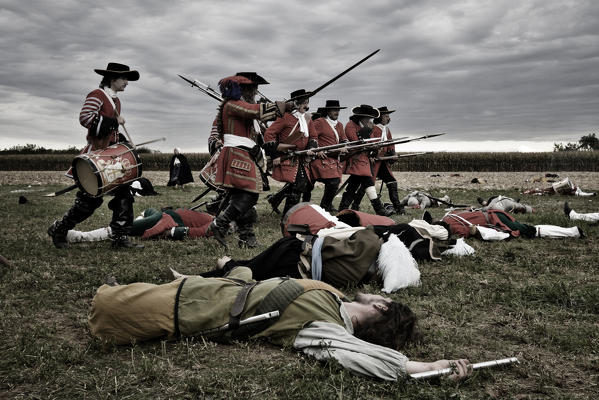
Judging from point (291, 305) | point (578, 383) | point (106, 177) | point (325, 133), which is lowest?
point (578, 383)

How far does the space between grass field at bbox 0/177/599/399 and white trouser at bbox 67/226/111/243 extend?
666 millimetres

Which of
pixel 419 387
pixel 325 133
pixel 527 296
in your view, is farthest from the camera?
pixel 325 133

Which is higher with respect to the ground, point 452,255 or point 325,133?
point 325,133

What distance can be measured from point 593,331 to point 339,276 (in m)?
2.05

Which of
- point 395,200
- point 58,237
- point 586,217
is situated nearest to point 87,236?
point 58,237

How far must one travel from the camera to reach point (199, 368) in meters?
2.89

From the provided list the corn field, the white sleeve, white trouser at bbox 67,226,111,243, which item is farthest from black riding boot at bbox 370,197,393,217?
the corn field

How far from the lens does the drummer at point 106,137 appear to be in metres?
6.08

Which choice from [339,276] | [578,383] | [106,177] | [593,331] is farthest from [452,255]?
[106,177]

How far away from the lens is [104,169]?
595 centimetres

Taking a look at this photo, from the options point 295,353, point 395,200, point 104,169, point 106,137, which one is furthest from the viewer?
point 395,200

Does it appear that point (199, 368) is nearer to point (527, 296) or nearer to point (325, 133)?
point (527, 296)

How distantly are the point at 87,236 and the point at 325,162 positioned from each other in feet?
15.6

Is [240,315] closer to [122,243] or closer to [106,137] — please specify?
[122,243]
